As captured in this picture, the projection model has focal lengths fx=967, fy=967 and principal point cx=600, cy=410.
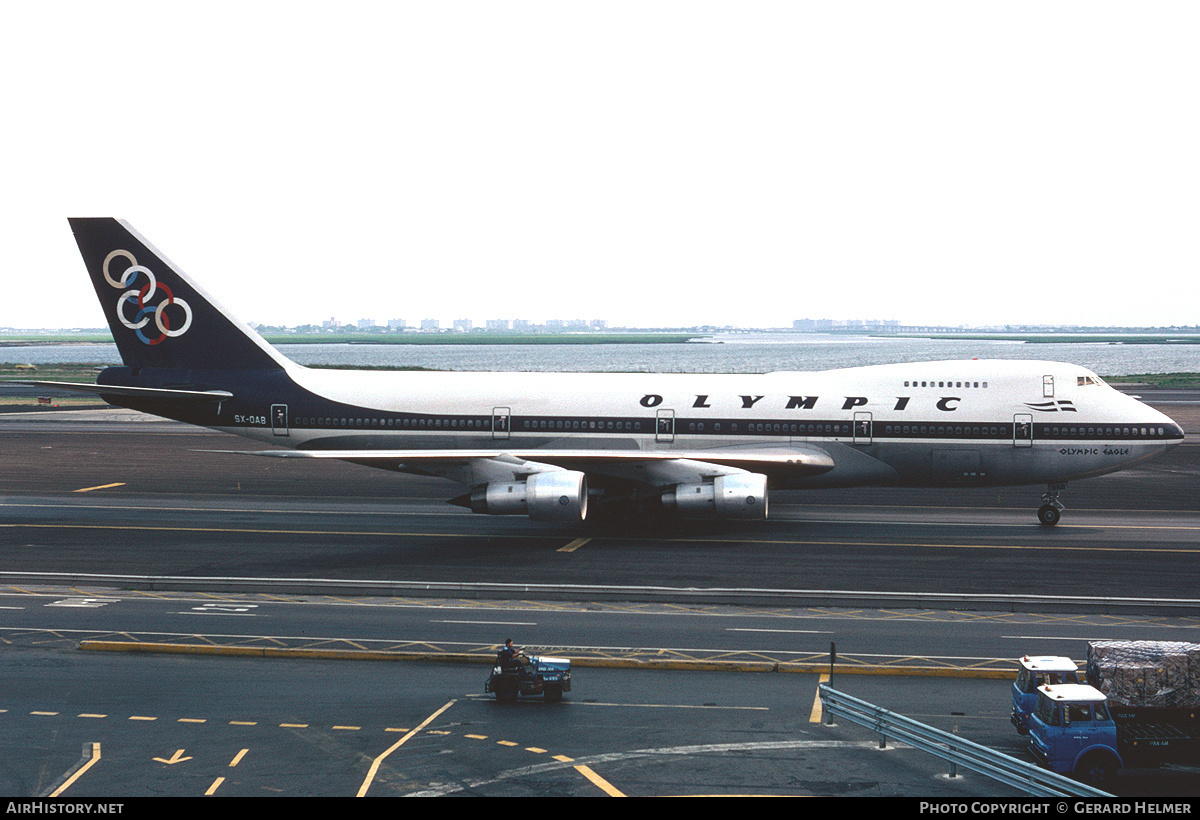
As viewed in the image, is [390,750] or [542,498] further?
[542,498]

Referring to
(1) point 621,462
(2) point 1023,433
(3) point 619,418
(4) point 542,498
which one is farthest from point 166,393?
(2) point 1023,433

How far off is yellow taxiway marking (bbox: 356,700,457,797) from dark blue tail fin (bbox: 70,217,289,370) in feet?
85.5

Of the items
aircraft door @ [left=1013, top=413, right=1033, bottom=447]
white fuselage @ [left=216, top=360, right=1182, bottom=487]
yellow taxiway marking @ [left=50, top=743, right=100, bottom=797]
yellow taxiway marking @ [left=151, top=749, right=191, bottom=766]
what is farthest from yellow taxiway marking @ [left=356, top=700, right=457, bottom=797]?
aircraft door @ [left=1013, top=413, right=1033, bottom=447]

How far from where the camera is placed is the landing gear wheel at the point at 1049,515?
37.6 meters

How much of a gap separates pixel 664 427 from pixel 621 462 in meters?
3.39

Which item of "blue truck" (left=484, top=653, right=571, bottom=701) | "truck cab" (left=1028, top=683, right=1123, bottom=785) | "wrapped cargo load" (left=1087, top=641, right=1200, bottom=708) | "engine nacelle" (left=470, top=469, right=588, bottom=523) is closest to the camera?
"truck cab" (left=1028, top=683, right=1123, bottom=785)

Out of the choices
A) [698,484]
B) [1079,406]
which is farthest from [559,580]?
[1079,406]

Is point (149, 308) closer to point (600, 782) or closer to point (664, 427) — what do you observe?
point (664, 427)

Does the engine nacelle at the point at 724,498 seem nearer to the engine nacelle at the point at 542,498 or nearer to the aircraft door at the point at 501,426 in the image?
the engine nacelle at the point at 542,498

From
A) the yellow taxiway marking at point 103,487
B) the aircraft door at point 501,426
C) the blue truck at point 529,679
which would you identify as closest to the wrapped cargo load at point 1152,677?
the blue truck at point 529,679

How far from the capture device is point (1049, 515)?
37656mm

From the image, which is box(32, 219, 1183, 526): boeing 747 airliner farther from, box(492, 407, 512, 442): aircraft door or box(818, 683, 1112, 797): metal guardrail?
box(818, 683, 1112, 797): metal guardrail

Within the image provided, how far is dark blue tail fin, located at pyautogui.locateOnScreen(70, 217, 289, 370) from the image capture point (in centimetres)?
3978

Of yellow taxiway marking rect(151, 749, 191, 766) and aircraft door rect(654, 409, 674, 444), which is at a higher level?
aircraft door rect(654, 409, 674, 444)
